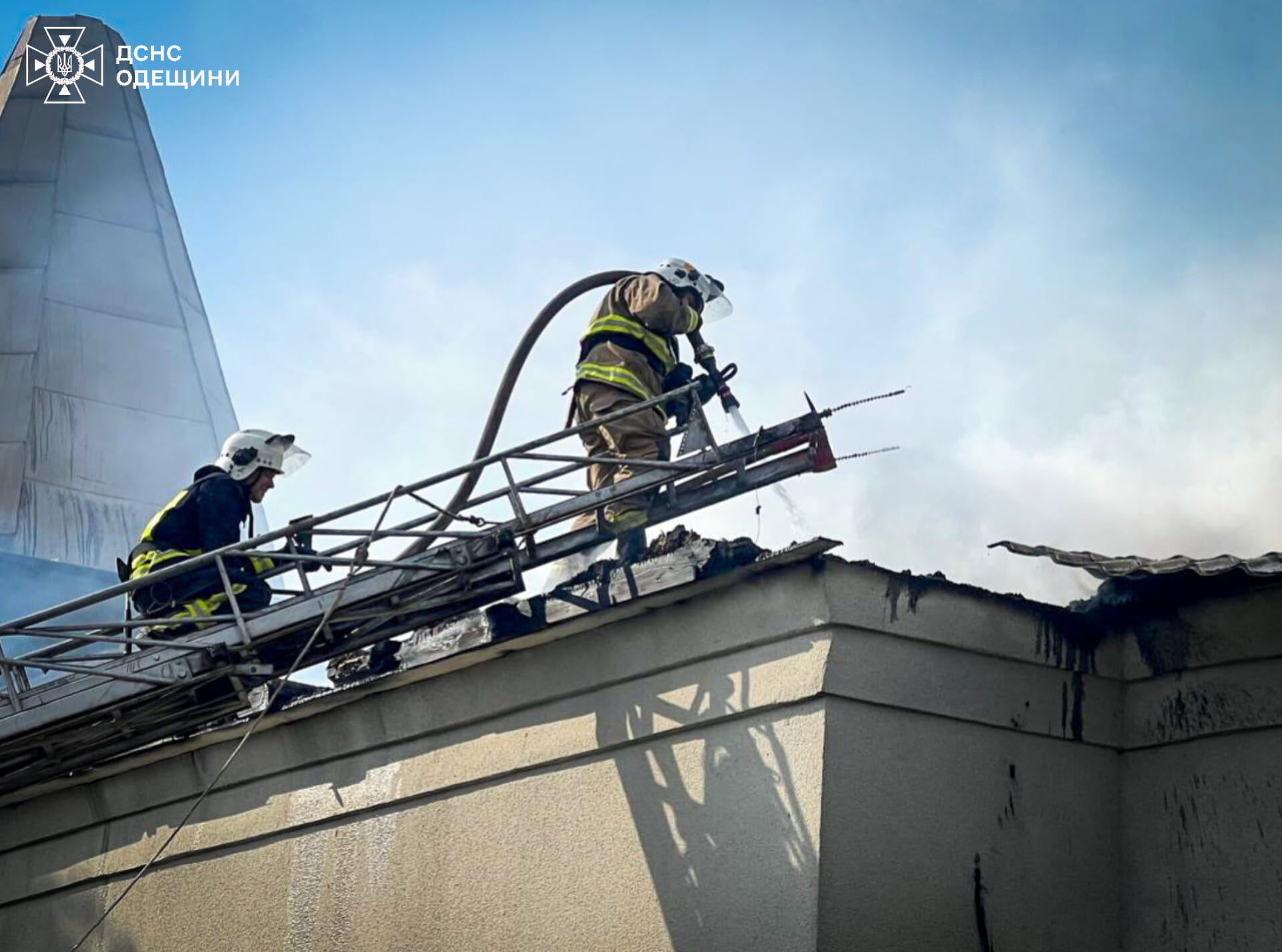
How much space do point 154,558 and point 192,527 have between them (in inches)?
10.2

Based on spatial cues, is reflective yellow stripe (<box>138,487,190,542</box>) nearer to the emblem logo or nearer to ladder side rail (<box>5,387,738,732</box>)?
ladder side rail (<box>5,387,738,732</box>)

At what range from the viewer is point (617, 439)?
7.96m

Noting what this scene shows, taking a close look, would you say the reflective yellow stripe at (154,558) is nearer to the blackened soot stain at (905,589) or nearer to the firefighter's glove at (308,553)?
the firefighter's glove at (308,553)

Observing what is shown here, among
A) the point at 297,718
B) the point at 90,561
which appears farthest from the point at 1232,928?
the point at 90,561

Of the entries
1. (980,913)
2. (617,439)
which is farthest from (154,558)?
(980,913)

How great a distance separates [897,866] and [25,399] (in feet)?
49.2

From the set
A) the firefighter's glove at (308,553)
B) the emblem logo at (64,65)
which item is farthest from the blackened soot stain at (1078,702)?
the emblem logo at (64,65)

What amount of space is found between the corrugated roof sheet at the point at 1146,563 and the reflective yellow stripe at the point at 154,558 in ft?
13.7

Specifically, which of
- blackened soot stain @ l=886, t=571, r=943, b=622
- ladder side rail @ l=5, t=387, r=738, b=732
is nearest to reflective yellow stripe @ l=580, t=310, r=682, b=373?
ladder side rail @ l=5, t=387, r=738, b=732

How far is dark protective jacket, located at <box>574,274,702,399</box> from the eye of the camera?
8125mm

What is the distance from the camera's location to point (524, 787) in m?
7.07

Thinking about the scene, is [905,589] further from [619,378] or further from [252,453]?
[252,453]

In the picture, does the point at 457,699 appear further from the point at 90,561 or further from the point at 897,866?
the point at 90,561

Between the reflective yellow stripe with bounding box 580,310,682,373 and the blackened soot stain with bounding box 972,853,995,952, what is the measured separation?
3.31 meters
